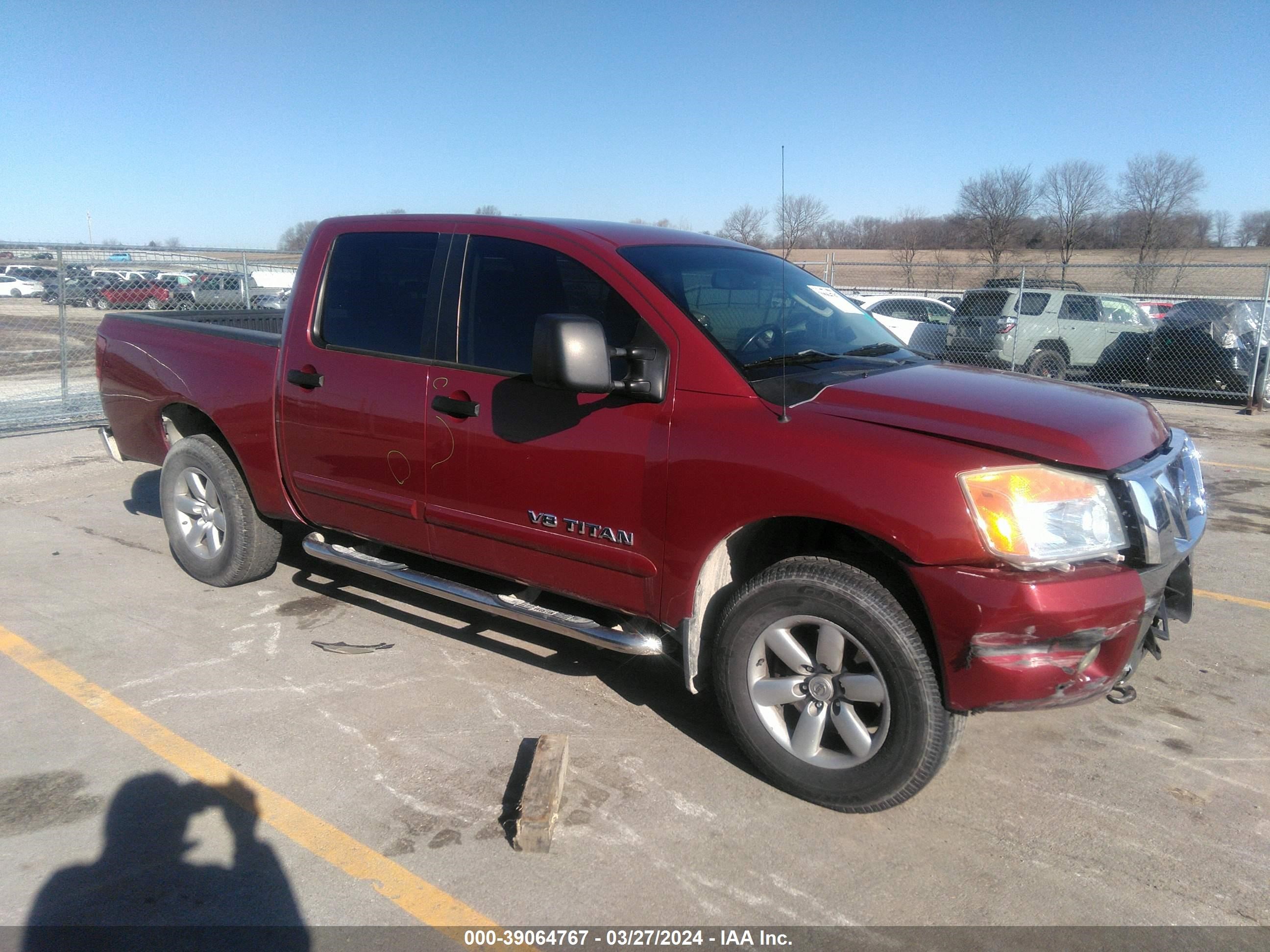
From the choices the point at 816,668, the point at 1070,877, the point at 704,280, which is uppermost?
the point at 704,280

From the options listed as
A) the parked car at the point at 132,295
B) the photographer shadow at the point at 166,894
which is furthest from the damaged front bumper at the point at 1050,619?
the parked car at the point at 132,295

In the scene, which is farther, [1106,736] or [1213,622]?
[1213,622]

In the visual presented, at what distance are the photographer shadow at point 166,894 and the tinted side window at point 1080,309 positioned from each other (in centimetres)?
1450

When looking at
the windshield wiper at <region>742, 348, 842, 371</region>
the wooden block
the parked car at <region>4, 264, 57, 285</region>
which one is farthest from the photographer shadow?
the parked car at <region>4, 264, 57, 285</region>

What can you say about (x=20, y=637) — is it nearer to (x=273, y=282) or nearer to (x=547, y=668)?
(x=547, y=668)

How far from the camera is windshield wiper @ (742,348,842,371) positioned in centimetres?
353

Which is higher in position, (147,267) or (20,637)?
(147,267)

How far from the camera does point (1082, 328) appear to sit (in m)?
14.8

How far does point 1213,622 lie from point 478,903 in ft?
13.6

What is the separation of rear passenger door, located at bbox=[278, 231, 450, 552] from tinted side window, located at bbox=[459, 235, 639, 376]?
208mm

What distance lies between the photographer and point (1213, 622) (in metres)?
4.96

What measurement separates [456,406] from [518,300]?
51 cm

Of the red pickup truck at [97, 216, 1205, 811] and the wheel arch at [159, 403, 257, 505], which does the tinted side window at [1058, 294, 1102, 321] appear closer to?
the red pickup truck at [97, 216, 1205, 811]

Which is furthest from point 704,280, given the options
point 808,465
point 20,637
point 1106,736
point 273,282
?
point 273,282
